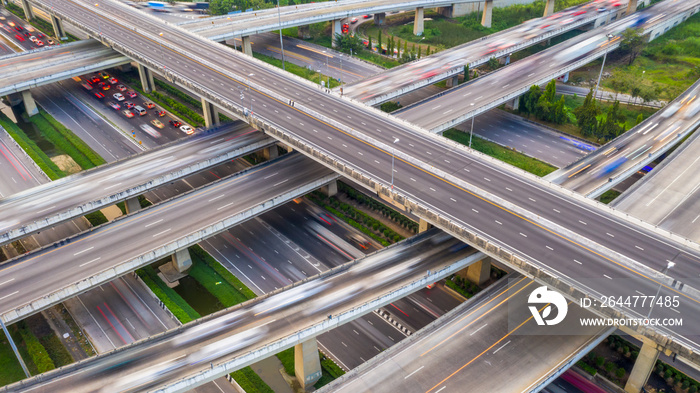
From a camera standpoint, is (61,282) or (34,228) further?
(34,228)

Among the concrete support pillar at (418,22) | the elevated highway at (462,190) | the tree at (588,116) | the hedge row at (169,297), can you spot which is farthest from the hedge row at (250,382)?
the concrete support pillar at (418,22)

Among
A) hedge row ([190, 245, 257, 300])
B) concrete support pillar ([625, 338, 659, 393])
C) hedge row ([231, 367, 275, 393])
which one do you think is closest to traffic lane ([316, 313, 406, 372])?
hedge row ([231, 367, 275, 393])

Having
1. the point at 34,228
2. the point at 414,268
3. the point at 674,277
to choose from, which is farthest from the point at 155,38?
the point at 674,277

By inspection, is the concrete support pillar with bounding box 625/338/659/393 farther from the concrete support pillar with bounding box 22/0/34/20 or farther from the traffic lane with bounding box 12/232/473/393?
the concrete support pillar with bounding box 22/0/34/20

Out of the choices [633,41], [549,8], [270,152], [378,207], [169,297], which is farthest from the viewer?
[549,8]

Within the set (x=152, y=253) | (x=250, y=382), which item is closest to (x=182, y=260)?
(x=152, y=253)

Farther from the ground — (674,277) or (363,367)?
(674,277)

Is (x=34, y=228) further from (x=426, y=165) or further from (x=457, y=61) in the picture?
(x=457, y=61)

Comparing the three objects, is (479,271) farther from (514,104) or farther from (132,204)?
(514,104)
